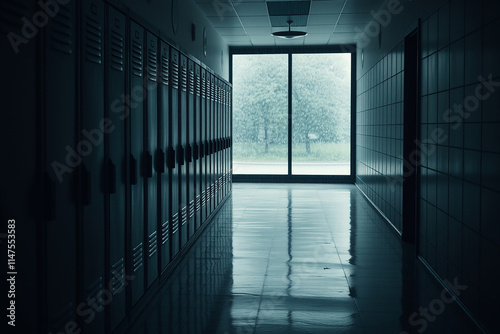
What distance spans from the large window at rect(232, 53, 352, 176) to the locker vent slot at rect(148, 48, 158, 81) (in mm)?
7609

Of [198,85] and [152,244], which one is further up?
[198,85]

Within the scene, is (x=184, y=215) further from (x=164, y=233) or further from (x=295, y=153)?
(x=295, y=153)

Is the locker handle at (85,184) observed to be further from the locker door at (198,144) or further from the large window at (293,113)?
the large window at (293,113)

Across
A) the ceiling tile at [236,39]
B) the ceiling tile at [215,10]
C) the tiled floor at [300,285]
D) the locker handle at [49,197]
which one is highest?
the ceiling tile at [236,39]

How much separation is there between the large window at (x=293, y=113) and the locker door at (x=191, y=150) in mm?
6033

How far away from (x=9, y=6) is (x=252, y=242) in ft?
13.4

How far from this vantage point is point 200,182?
5977mm

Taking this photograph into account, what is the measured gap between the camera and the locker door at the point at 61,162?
6.86 ft

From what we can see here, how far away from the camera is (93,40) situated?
256 centimetres

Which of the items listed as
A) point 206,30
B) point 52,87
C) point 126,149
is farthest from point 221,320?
point 206,30

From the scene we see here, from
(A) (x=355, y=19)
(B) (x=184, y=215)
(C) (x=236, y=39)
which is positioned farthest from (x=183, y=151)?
(C) (x=236, y=39)

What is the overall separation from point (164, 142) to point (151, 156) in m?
0.49

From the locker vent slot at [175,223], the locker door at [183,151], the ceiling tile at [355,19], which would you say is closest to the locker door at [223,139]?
the ceiling tile at [355,19]

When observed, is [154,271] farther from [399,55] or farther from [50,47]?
[399,55]
